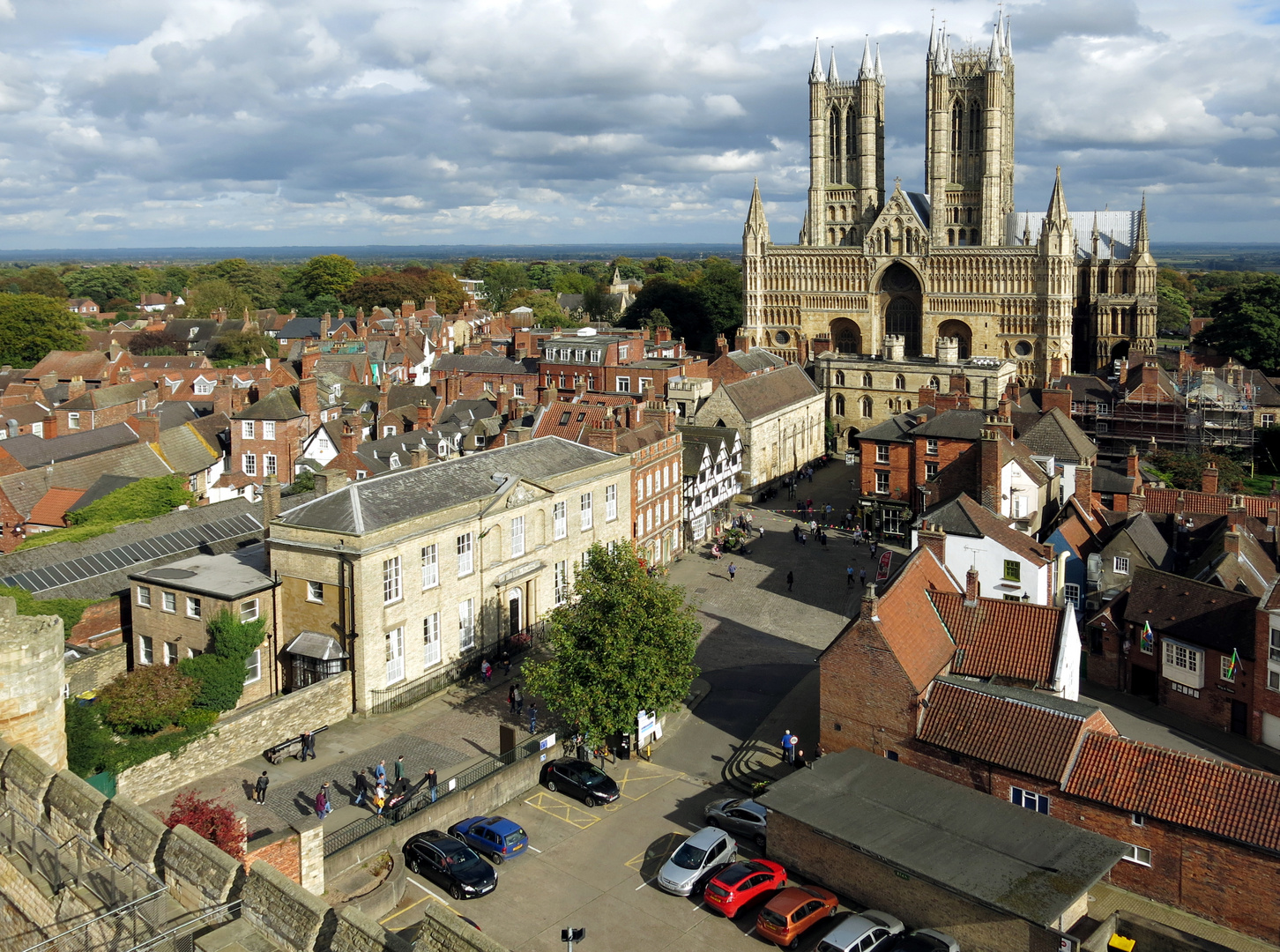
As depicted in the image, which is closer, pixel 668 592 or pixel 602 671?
pixel 602 671

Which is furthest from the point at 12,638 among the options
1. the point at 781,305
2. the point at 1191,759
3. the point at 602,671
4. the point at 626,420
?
the point at 781,305

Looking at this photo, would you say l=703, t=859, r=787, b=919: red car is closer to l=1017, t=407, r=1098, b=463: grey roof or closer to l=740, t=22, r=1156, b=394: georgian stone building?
l=1017, t=407, r=1098, b=463: grey roof

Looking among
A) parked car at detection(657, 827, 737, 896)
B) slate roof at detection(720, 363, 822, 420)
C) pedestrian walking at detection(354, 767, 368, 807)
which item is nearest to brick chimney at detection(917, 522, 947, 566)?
parked car at detection(657, 827, 737, 896)

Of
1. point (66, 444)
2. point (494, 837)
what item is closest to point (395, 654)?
point (494, 837)

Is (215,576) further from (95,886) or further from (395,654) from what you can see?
(95,886)

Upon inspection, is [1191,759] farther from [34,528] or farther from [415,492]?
[34,528]

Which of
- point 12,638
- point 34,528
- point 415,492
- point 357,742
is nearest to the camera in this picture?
point 12,638

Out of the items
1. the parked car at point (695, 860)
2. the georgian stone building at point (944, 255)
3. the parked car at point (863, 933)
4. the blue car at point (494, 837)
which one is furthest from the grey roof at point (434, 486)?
the georgian stone building at point (944, 255)
